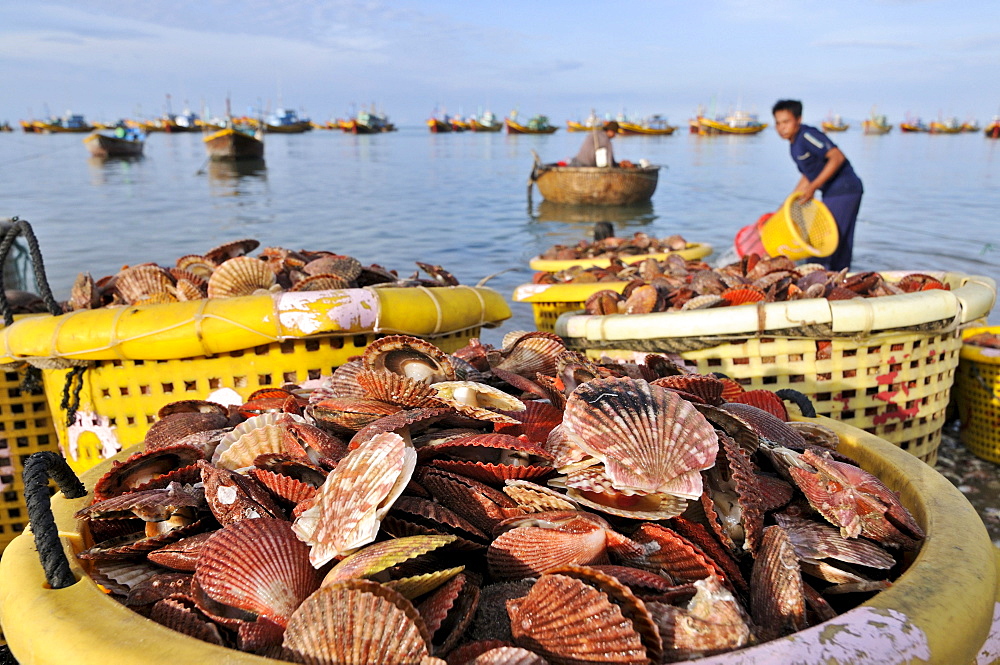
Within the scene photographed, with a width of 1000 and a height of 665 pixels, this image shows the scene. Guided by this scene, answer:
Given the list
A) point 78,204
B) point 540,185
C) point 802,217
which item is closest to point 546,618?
point 802,217

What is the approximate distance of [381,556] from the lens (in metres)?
1.03

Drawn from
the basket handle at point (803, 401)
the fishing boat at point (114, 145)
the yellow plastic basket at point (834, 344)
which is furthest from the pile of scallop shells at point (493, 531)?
the fishing boat at point (114, 145)

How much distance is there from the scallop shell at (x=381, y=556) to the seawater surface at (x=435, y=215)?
4935mm

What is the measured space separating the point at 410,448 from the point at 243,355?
1.64m

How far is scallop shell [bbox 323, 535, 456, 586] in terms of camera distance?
3.29 feet

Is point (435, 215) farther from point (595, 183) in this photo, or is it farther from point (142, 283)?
point (142, 283)

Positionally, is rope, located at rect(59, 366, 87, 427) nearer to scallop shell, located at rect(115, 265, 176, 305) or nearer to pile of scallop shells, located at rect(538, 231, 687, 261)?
scallop shell, located at rect(115, 265, 176, 305)

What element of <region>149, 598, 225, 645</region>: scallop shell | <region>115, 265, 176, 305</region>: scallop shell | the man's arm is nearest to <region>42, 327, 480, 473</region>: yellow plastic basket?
<region>115, 265, 176, 305</region>: scallop shell

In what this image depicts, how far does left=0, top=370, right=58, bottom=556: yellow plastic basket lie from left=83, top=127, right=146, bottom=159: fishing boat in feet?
137

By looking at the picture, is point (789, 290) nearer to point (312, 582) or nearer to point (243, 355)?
point (243, 355)

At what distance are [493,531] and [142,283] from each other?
8.53 feet

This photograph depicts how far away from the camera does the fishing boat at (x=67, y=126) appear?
90250mm

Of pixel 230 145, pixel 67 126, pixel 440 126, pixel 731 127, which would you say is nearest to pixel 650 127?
pixel 731 127

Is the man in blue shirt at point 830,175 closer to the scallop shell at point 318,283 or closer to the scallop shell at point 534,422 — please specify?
the scallop shell at point 318,283
